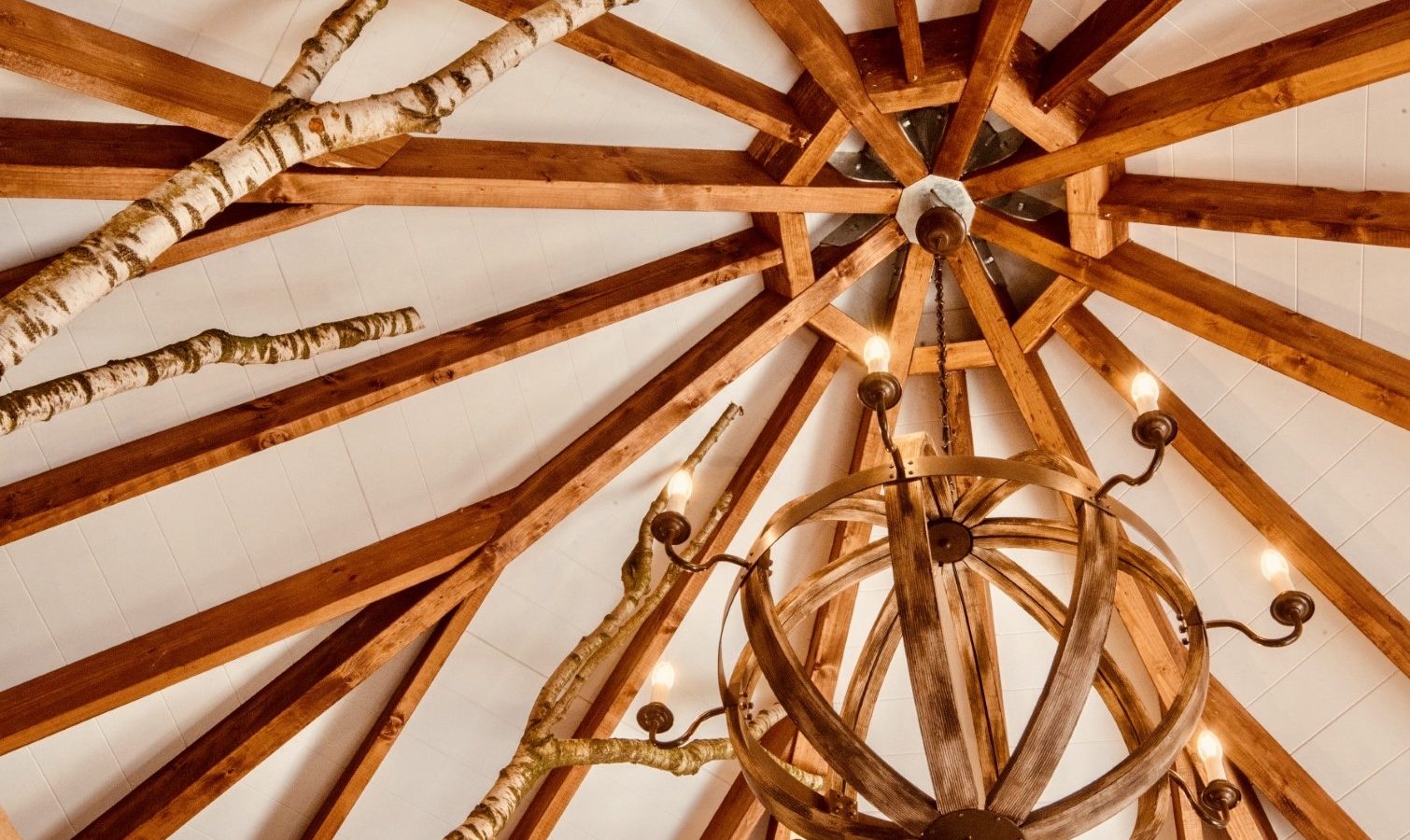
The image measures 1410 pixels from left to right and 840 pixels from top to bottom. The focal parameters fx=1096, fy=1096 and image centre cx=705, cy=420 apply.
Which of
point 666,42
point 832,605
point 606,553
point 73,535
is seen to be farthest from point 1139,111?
point 73,535

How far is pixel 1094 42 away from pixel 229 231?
8.86 ft

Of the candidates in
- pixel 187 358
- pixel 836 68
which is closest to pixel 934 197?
pixel 836 68

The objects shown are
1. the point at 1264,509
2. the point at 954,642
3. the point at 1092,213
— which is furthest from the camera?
the point at 1264,509

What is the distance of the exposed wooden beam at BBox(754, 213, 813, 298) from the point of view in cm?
416

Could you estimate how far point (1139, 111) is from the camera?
11.9 ft

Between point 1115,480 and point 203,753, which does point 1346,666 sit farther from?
point 203,753

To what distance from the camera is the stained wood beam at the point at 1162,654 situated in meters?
4.34

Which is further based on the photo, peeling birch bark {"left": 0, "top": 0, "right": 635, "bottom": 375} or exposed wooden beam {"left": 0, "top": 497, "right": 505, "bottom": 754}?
exposed wooden beam {"left": 0, "top": 497, "right": 505, "bottom": 754}

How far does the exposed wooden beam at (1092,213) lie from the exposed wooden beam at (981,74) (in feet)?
1.44

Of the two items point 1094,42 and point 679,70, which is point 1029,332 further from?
point 679,70

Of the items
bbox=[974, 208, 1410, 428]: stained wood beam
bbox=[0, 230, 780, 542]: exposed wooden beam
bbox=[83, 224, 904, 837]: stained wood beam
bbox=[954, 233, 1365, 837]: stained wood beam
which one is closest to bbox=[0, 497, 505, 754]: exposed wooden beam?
bbox=[83, 224, 904, 837]: stained wood beam

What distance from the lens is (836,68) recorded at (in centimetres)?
341

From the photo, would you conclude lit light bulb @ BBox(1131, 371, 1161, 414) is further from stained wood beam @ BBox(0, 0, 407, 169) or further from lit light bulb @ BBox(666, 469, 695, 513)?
stained wood beam @ BBox(0, 0, 407, 169)

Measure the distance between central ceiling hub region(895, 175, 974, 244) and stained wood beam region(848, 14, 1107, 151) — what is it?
0.89 feet
